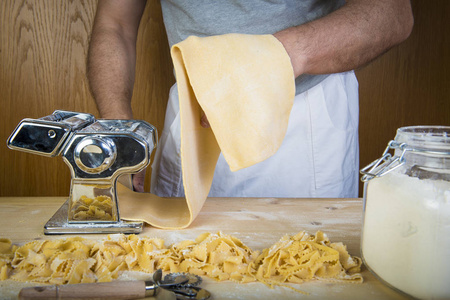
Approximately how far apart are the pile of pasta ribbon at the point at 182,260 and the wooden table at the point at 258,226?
0.02 m

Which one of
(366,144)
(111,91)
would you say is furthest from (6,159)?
(366,144)

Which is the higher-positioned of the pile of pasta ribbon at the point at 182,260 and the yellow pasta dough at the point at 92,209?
the yellow pasta dough at the point at 92,209

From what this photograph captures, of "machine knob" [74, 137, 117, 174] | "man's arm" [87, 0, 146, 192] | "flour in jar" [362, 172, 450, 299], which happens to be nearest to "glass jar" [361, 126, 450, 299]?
"flour in jar" [362, 172, 450, 299]

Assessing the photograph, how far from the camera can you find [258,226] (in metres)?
0.82

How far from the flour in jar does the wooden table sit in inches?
2.0

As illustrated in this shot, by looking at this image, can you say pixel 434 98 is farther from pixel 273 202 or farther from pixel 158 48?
pixel 273 202

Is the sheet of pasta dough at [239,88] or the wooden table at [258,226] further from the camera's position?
the sheet of pasta dough at [239,88]

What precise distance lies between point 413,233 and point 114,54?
1040 mm

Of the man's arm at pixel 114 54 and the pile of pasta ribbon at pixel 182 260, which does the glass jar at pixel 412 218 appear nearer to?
the pile of pasta ribbon at pixel 182 260

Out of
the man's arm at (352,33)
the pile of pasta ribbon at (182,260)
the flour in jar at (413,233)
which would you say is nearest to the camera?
the flour in jar at (413,233)

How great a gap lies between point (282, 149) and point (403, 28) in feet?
1.44

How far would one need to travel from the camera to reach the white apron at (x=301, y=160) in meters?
1.26

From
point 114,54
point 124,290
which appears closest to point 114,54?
point 114,54

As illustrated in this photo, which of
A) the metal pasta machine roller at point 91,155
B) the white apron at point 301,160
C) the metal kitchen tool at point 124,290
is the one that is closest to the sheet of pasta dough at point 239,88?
the metal pasta machine roller at point 91,155
